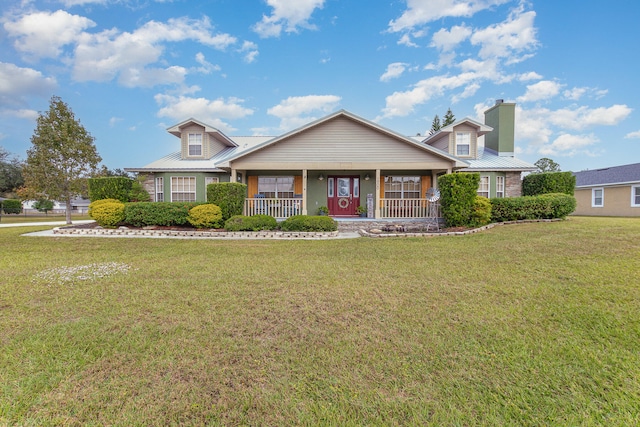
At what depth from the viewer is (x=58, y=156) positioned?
17469 mm

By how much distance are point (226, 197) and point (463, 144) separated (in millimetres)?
13114

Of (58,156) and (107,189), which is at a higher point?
(58,156)

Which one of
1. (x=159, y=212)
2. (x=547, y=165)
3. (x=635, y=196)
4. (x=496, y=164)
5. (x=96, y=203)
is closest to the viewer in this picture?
(x=159, y=212)

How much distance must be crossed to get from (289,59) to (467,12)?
31.2 feet

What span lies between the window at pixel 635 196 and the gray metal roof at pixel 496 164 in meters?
10.6

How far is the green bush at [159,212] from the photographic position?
11.7 meters

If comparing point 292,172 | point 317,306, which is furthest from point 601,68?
point 317,306

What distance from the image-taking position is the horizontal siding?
526 inches

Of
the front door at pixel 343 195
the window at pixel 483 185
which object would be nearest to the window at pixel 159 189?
the front door at pixel 343 195

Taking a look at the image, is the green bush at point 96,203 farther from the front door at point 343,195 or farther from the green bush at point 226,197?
the front door at point 343,195

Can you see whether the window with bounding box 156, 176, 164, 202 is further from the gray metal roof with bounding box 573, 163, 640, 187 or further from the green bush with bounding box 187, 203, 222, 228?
the gray metal roof with bounding box 573, 163, 640, 187

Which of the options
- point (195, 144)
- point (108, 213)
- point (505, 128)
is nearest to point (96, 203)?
point (108, 213)

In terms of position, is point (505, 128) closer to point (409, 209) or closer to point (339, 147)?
point (409, 209)

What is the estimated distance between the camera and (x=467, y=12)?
12.8 metres
